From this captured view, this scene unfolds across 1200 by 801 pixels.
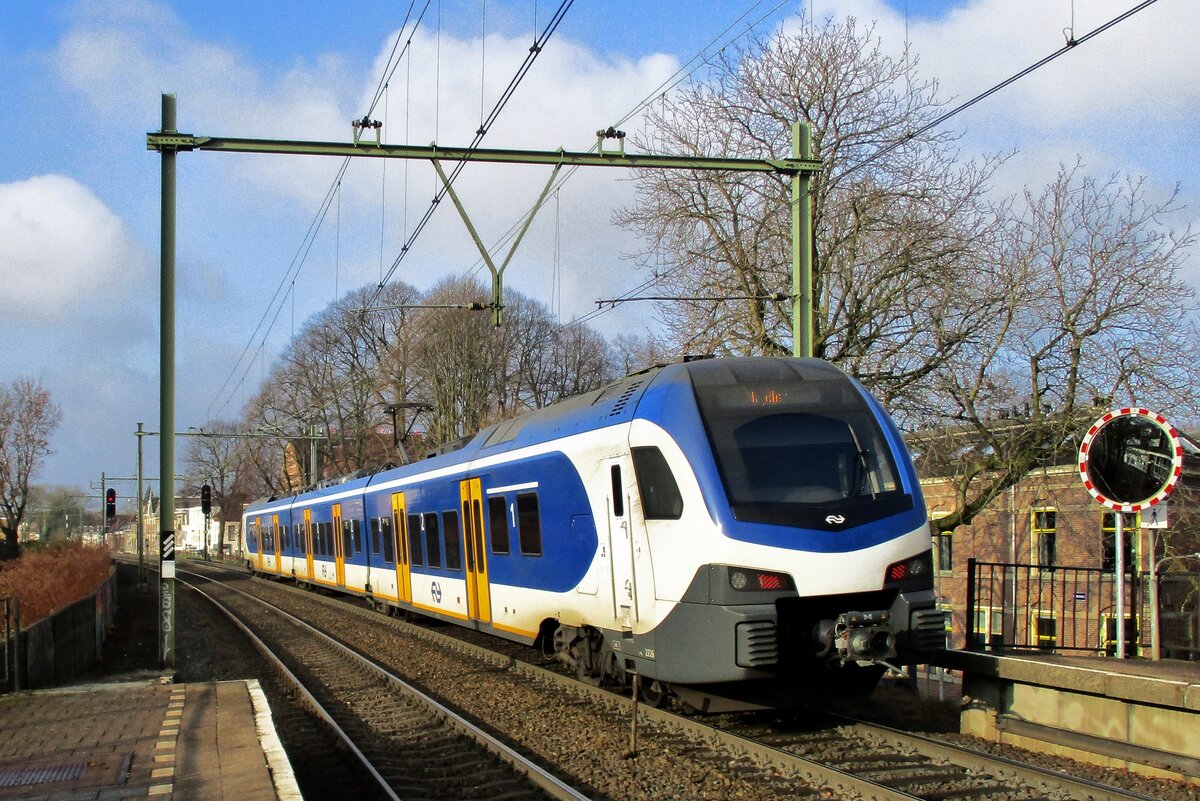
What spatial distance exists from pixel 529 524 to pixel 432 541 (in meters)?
5.09

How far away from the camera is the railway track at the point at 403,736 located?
25.8ft

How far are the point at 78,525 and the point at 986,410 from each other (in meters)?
65.8

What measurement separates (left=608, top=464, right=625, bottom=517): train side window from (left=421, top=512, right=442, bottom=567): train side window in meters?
7.14

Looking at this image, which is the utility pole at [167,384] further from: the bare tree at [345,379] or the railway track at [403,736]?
the bare tree at [345,379]

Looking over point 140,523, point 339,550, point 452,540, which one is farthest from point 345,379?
point 452,540

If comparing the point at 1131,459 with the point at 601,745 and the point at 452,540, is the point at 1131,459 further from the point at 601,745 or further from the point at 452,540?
the point at 452,540

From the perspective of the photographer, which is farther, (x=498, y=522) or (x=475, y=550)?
(x=475, y=550)

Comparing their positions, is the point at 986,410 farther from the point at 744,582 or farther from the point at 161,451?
the point at 161,451

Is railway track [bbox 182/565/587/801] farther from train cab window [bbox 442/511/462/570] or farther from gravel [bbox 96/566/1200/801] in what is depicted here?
train cab window [bbox 442/511/462/570]

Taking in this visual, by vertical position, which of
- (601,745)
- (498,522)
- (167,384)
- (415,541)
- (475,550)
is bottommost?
(601,745)

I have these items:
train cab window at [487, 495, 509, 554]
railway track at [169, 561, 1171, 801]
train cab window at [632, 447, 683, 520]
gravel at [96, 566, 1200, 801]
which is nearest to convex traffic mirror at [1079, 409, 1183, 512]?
gravel at [96, 566, 1200, 801]

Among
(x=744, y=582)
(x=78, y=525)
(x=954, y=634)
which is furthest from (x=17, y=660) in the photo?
(x=78, y=525)

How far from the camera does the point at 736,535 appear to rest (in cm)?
819

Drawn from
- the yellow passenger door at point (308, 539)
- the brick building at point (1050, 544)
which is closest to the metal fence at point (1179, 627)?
the brick building at point (1050, 544)
